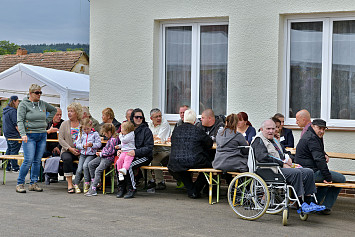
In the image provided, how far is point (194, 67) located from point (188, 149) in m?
2.97

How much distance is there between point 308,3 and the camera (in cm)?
1022

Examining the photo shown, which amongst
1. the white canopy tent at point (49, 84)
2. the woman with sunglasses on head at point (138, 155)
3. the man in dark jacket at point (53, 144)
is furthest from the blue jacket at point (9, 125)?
the woman with sunglasses on head at point (138, 155)

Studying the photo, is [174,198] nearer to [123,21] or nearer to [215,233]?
[215,233]

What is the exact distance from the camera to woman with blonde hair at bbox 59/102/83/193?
9984 mm

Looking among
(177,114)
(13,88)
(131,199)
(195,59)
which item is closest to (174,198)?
(131,199)

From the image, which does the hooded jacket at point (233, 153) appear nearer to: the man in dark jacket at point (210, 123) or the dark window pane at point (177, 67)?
the man in dark jacket at point (210, 123)

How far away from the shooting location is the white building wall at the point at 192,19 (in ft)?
34.4

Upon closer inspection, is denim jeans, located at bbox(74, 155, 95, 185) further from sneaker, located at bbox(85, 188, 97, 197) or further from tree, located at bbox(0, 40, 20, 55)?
tree, located at bbox(0, 40, 20, 55)

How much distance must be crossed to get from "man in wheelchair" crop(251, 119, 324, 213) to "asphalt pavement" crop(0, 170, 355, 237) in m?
0.34

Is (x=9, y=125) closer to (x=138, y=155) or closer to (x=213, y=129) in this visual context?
(x=138, y=155)

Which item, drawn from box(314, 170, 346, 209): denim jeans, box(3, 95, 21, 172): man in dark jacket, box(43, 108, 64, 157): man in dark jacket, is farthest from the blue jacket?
box(314, 170, 346, 209): denim jeans

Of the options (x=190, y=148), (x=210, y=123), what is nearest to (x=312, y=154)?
(x=190, y=148)

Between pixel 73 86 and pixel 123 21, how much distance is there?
556 centimetres

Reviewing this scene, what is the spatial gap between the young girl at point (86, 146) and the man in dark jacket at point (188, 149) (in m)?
1.53
